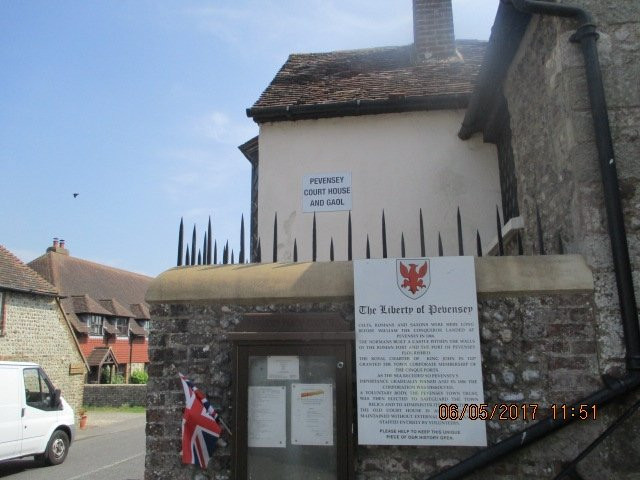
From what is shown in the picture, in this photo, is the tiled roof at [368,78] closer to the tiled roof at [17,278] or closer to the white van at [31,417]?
the white van at [31,417]

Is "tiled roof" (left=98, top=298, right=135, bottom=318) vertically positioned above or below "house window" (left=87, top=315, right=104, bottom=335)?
above

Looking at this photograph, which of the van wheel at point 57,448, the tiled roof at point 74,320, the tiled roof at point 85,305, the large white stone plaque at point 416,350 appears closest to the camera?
the large white stone plaque at point 416,350

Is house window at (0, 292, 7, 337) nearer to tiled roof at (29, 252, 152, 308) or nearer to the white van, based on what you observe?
the white van

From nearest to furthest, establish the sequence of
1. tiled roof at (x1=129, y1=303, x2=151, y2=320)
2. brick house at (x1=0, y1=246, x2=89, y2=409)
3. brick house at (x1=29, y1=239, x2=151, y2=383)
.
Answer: brick house at (x1=0, y1=246, x2=89, y2=409) < brick house at (x1=29, y1=239, x2=151, y2=383) < tiled roof at (x1=129, y1=303, x2=151, y2=320)

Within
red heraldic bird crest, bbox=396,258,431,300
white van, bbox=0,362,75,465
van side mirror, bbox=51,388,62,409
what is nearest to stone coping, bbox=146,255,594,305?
red heraldic bird crest, bbox=396,258,431,300

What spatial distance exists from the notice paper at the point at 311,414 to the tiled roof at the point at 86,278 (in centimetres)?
3083

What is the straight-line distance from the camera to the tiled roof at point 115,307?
114ft

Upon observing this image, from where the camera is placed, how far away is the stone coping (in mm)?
3402

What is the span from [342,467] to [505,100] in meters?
4.38

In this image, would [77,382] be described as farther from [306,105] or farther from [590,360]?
[590,360]

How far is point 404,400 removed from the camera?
3.33 m

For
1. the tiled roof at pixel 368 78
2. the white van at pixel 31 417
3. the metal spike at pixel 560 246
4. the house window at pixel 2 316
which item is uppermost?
the tiled roof at pixel 368 78

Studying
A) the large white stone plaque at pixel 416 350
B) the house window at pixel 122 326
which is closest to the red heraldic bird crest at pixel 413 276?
the large white stone plaque at pixel 416 350

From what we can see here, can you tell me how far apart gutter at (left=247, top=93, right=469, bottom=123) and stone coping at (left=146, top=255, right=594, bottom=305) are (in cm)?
392
